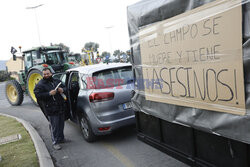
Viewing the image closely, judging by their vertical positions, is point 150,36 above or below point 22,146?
above

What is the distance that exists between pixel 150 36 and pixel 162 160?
213 centimetres

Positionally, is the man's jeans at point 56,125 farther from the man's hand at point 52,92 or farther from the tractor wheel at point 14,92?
the tractor wheel at point 14,92

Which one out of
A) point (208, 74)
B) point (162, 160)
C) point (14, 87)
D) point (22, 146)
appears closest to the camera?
point (208, 74)

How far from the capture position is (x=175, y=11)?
237cm

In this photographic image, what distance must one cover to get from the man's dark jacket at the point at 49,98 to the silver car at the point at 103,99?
0.39 metres

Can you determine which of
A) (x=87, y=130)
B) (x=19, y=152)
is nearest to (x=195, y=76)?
(x=87, y=130)

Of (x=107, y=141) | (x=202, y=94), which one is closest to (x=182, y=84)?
(x=202, y=94)

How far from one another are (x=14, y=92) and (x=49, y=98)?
8388 millimetres

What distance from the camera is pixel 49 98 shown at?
4715 mm

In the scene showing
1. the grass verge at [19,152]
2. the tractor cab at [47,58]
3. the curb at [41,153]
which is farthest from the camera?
the tractor cab at [47,58]

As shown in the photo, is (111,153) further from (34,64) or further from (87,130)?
(34,64)

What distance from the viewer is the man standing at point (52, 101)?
464 centimetres

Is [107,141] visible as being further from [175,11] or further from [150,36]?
[175,11]

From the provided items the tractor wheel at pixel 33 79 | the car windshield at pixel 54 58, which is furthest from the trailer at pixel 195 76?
the car windshield at pixel 54 58
